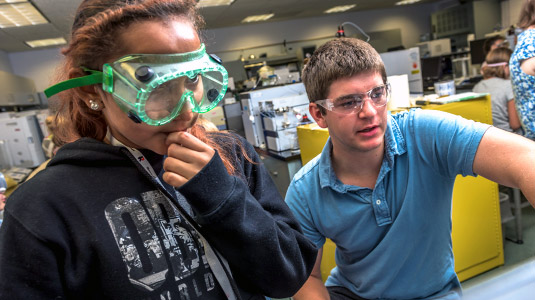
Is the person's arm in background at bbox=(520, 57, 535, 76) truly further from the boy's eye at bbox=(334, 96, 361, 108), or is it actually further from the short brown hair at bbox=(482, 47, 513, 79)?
the short brown hair at bbox=(482, 47, 513, 79)

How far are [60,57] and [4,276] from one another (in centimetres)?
44

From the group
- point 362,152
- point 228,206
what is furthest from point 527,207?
point 228,206

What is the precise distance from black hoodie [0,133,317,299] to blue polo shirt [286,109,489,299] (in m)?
0.49

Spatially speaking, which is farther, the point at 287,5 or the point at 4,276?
the point at 287,5

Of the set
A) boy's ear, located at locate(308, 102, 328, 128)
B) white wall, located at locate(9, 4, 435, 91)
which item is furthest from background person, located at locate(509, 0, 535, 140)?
white wall, located at locate(9, 4, 435, 91)

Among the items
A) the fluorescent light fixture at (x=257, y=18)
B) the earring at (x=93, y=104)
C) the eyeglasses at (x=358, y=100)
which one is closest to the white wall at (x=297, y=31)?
the fluorescent light fixture at (x=257, y=18)

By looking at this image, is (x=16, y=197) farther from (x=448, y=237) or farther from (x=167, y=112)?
(x=448, y=237)

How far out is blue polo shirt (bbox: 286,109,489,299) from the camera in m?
1.18

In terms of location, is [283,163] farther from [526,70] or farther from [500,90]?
[500,90]

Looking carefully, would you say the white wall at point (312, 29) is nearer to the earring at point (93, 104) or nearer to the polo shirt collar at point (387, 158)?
the polo shirt collar at point (387, 158)

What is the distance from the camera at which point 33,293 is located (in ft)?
2.01

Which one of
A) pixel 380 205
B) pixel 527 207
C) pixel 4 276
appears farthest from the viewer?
pixel 527 207

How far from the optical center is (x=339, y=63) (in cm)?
124

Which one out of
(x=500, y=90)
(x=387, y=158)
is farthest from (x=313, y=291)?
(x=500, y=90)
